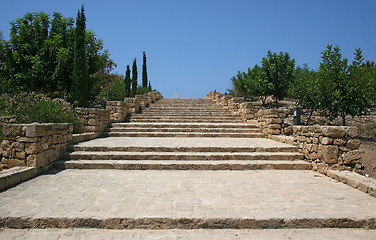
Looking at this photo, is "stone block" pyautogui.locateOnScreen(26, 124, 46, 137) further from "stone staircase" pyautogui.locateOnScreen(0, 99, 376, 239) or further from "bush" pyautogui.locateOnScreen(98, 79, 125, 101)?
"bush" pyautogui.locateOnScreen(98, 79, 125, 101)

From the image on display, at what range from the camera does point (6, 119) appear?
7535 mm

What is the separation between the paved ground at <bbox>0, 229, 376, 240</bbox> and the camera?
2.63m

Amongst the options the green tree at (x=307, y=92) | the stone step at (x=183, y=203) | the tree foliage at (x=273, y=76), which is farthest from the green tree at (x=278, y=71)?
the stone step at (x=183, y=203)

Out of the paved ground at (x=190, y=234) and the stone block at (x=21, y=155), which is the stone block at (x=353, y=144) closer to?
the paved ground at (x=190, y=234)

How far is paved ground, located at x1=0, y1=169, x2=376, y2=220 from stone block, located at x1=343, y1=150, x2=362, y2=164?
0.64m

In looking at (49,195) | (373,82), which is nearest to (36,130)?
(49,195)

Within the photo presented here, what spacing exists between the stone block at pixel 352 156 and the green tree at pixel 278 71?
46.8ft

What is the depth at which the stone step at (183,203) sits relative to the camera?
2.83 m

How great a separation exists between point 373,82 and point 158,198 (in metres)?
11.5

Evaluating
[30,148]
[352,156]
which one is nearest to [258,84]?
[352,156]

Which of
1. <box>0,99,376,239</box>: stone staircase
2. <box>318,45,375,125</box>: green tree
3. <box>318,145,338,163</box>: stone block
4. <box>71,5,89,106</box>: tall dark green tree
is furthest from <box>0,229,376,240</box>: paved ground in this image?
<box>71,5,89,106</box>: tall dark green tree

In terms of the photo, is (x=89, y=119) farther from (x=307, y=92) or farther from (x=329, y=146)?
(x=307, y=92)

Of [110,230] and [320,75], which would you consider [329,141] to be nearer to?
[110,230]

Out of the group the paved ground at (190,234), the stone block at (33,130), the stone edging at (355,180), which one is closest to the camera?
the paved ground at (190,234)
